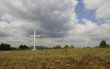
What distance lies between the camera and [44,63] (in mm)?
19828

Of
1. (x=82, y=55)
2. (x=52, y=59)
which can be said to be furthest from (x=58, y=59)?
(x=82, y=55)

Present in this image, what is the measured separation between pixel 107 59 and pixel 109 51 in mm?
2965

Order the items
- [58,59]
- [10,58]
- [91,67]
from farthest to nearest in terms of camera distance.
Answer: [10,58] → [58,59] → [91,67]

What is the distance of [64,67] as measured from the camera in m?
19.1

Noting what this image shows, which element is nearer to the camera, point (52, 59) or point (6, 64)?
point (52, 59)

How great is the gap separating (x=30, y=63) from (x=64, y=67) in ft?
10.3

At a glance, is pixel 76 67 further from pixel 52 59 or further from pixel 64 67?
pixel 52 59

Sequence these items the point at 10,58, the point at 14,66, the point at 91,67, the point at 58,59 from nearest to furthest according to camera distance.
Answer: the point at 91,67, the point at 58,59, the point at 14,66, the point at 10,58

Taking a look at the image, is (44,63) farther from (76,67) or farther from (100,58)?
(100,58)

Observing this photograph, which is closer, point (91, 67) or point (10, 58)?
point (91, 67)

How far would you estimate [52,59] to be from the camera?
2003 cm

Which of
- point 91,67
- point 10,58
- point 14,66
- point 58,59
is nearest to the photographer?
point 91,67

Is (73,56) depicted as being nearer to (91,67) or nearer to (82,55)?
(82,55)

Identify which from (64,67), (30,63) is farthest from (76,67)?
(30,63)
